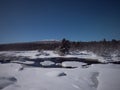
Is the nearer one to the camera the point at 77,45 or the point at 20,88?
the point at 20,88

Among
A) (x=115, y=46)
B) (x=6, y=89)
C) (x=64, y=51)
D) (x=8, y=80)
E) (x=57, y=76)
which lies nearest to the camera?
(x=6, y=89)

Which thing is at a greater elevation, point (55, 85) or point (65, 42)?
point (65, 42)

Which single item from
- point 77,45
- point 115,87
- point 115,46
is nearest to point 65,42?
point 115,46

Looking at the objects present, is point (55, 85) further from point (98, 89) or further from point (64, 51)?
point (64, 51)

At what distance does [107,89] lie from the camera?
714cm

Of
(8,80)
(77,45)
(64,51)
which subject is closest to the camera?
(8,80)

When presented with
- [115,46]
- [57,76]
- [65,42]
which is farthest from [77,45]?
[57,76]

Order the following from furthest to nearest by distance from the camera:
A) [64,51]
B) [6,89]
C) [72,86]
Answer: [64,51]
[72,86]
[6,89]

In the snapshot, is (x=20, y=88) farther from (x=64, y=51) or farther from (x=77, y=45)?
(x=77, y=45)

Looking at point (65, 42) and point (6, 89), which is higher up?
point (65, 42)

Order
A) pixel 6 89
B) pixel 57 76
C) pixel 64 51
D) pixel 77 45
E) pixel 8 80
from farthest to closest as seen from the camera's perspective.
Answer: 1. pixel 77 45
2. pixel 64 51
3. pixel 57 76
4. pixel 8 80
5. pixel 6 89

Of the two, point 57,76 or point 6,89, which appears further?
point 57,76

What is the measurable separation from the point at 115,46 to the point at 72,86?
40893 millimetres

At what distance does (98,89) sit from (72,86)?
4.48 ft
